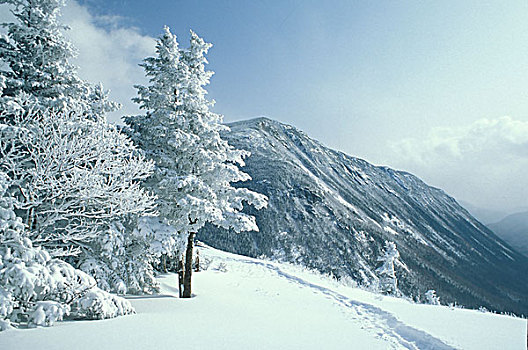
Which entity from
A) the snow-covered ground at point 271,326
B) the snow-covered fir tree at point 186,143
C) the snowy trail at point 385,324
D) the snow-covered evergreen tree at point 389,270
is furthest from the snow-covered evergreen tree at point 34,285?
the snow-covered evergreen tree at point 389,270

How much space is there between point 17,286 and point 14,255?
69 cm

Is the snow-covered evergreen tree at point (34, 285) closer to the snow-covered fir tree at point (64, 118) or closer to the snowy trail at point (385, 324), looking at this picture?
the snow-covered fir tree at point (64, 118)

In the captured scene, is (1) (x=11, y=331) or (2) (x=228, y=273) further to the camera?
(2) (x=228, y=273)

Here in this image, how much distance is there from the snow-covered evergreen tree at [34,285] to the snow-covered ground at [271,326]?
0.42 metres

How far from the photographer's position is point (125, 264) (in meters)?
10.1

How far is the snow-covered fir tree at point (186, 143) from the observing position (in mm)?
11102

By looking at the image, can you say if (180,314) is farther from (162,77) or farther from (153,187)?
(162,77)

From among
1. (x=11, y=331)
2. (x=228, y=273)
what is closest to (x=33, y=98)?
(x=11, y=331)

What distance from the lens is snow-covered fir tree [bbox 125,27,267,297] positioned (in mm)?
11102

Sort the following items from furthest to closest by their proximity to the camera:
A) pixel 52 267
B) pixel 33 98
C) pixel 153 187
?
pixel 153 187, pixel 33 98, pixel 52 267

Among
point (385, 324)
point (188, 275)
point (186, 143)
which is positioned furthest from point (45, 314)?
point (385, 324)

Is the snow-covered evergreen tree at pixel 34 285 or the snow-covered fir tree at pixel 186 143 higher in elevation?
the snow-covered fir tree at pixel 186 143

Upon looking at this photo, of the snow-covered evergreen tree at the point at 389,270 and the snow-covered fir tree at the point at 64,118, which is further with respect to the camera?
the snow-covered evergreen tree at the point at 389,270

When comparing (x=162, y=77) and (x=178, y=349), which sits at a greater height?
(x=162, y=77)
